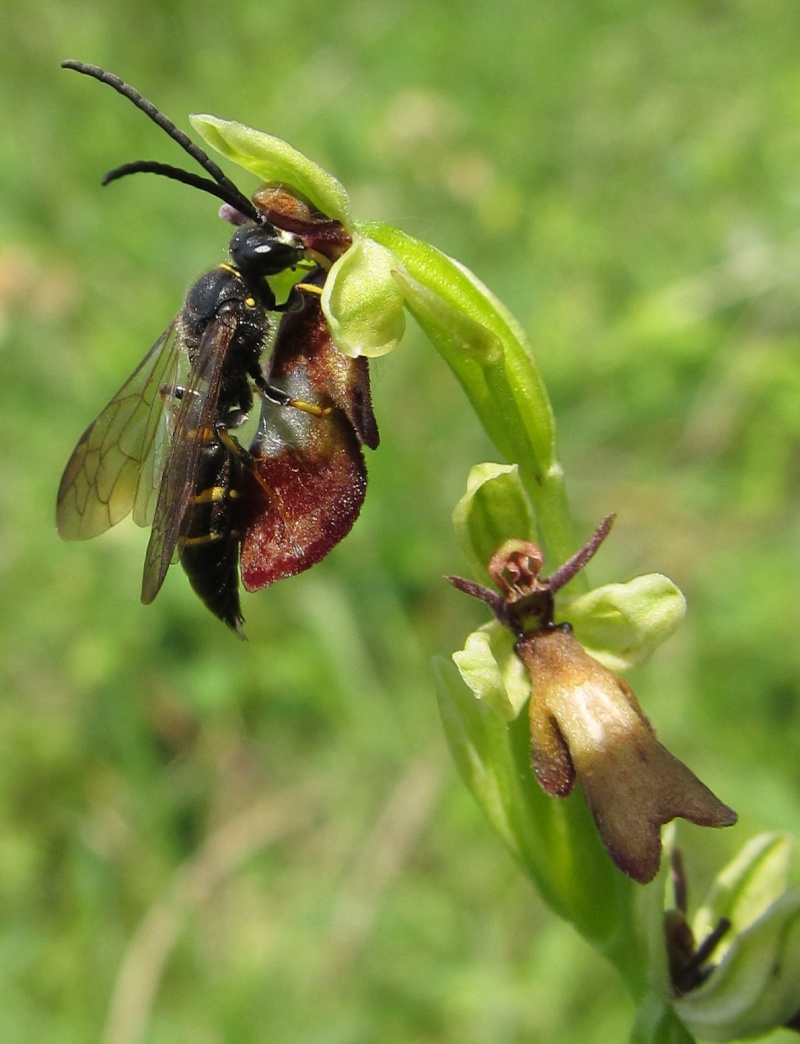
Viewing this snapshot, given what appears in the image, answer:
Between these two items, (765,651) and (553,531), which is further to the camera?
(765,651)

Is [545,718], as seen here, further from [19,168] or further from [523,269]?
[19,168]

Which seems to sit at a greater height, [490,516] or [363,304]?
[363,304]

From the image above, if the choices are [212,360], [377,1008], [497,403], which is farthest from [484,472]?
[377,1008]

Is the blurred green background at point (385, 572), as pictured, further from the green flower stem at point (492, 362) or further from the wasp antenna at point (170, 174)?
the wasp antenna at point (170, 174)

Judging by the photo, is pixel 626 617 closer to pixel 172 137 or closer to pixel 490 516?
pixel 490 516

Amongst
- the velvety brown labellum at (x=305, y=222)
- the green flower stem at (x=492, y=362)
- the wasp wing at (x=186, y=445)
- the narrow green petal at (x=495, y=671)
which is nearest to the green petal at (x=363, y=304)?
the green flower stem at (x=492, y=362)

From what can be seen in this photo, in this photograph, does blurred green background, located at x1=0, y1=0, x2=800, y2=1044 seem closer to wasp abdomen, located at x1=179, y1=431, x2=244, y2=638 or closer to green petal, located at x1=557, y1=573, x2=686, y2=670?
green petal, located at x1=557, y1=573, x2=686, y2=670

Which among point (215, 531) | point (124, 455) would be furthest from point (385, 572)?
point (215, 531)
